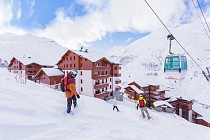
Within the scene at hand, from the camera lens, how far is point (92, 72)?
34.7 m

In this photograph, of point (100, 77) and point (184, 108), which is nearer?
point (100, 77)

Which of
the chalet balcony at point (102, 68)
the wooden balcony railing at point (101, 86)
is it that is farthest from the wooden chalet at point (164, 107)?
the chalet balcony at point (102, 68)

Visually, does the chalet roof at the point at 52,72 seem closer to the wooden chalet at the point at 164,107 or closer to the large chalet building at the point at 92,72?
the large chalet building at the point at 92,72

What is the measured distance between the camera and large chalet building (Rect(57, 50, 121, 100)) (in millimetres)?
34906

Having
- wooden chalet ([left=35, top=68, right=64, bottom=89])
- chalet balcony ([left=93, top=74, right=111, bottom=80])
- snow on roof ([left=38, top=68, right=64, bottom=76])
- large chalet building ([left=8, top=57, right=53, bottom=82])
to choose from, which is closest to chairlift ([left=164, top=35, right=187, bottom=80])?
chalet balcony ([left=93, top=74, right=111, bottom=80])

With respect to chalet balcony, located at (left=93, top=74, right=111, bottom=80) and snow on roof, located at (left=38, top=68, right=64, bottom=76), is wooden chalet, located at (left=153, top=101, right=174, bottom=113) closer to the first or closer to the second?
chalet balcony, located at (left=93, top=74, right=111, bottom=80)

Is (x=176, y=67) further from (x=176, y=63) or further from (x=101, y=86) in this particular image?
(x=101, y=86)

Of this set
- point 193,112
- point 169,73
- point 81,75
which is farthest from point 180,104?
point 169,73

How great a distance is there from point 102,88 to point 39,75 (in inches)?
625

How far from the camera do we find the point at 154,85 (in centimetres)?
4853

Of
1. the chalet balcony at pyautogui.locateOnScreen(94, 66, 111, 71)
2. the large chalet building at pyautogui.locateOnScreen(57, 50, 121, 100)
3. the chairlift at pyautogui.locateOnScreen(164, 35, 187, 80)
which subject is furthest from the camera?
the chalet balcony at pyautogui.locateOnScreen(94, 66, 111, 71)

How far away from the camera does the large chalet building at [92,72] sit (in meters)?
34.9

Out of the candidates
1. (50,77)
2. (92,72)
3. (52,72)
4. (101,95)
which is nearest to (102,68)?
(92,72)

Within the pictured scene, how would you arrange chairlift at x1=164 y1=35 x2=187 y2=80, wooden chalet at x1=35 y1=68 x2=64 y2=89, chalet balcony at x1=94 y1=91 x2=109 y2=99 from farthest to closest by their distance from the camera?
wooden chalet at x1=35 y1=68 x2=64 y2=89, chalet balcony at x1=94 y1=91 x2=109 y2=99, chairlift at x1=164 y1=35 x2=187 y2=80
